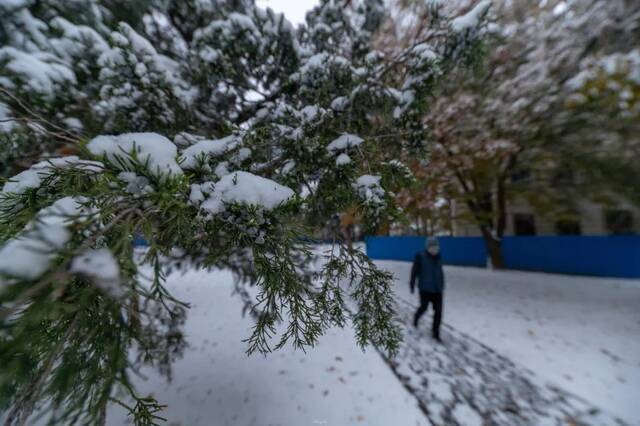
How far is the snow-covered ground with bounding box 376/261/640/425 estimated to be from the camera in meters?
3.46

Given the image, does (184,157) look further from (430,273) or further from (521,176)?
(521,176)

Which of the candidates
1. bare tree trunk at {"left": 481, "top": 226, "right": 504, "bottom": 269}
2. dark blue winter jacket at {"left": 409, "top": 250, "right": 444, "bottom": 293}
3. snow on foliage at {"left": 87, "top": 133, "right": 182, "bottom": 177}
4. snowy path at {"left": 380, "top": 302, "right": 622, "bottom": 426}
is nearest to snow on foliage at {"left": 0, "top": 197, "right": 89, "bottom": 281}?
snow on foliage at {"left": 87, "top": 133, "right": 182, "bottom": 177}

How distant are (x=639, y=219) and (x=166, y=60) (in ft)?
48.3

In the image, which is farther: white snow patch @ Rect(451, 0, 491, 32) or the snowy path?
the snowy path

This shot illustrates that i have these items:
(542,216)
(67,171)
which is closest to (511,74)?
(542,216)

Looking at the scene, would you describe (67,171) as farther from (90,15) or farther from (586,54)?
(586,54)

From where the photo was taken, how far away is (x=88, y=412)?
0.71 meters

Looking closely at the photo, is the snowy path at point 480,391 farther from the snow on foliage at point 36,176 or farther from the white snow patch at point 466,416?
the snow on foliage at point 36,176

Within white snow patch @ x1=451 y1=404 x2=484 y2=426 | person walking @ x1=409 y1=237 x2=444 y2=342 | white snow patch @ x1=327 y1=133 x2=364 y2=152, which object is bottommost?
white snow patch @ x1=451 y1=404 x2=484 y2=426

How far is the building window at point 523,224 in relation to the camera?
15793 mm

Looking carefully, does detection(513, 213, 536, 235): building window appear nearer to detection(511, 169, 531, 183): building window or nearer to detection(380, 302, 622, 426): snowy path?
detection(511, 169, 531, 183): building window

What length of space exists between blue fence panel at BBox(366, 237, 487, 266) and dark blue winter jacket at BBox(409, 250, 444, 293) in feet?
21.1

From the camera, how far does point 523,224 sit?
648 inches

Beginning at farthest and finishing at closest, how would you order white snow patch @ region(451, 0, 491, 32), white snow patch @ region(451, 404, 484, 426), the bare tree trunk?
the bare tree trunk
white snow patch @ region(451, 404, 484, 426)
white snow patch @ region(451, 0, 491, 32)
